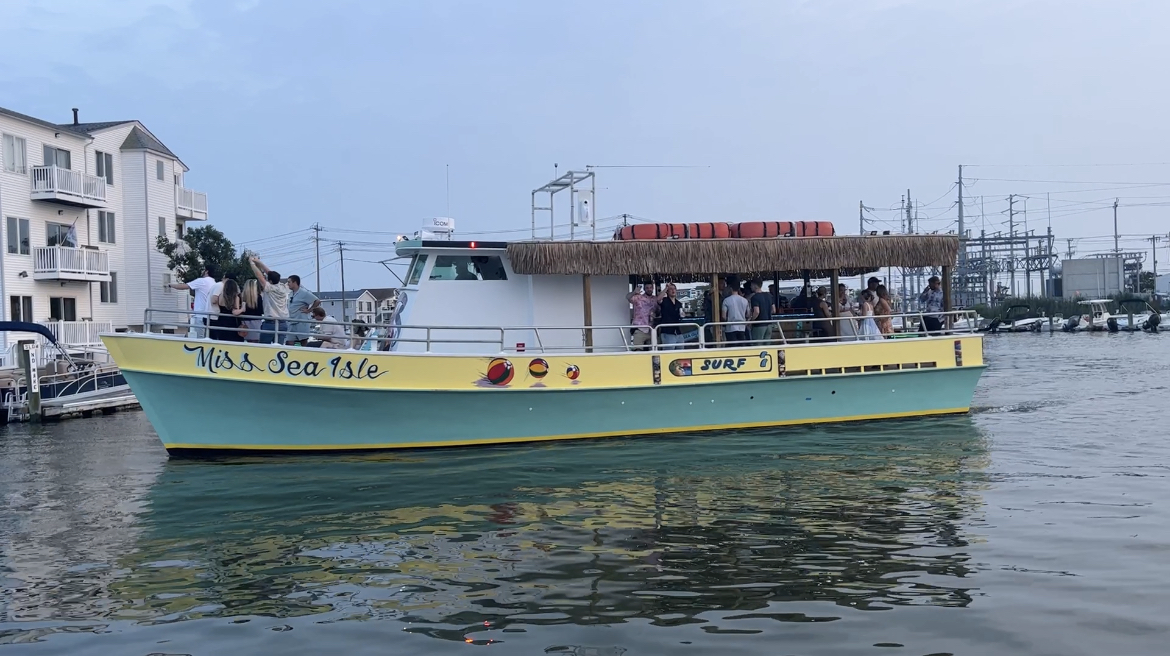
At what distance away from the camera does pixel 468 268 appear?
14.2m

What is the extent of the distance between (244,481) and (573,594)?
18.6 feet

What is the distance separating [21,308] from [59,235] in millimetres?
3345

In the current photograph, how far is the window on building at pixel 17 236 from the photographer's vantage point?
3092 centimetres

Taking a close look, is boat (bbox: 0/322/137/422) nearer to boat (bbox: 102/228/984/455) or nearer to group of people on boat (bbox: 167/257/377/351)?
group of people on boat (bbox: 167/257/377/351)

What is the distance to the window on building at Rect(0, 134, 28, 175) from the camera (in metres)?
31.0

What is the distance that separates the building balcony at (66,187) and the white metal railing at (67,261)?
62.6 inches

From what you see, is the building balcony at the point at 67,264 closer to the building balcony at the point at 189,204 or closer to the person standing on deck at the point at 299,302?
the building balcony at the point at 189,204

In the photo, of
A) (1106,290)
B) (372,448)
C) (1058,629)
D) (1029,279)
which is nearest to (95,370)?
(372,448)

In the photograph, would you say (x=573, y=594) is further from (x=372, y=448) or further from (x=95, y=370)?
(x=95, y=370)

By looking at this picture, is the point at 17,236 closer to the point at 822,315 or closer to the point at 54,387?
the point at 54,387

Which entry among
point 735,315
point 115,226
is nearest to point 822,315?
point 735,315

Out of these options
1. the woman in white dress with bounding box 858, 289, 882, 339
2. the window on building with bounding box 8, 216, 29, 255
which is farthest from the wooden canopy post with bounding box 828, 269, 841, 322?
the window on building with bounding box 8, 216, 29, 255

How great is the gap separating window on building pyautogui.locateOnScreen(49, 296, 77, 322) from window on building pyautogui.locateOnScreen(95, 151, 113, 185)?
5055mm

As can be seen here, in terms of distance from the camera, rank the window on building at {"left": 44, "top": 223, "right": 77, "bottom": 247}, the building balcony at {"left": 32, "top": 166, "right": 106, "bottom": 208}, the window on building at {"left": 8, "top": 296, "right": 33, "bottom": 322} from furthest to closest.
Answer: the window on building at {"left": 44, "top": 223, "right": 77, "bottom": 247}
the building balcony at {"left": 32, "top": 166, "right": 106, "bottom": 208}
the window on building at {"left": 8, "top": 296, "right": 33, "bottom": 322}
